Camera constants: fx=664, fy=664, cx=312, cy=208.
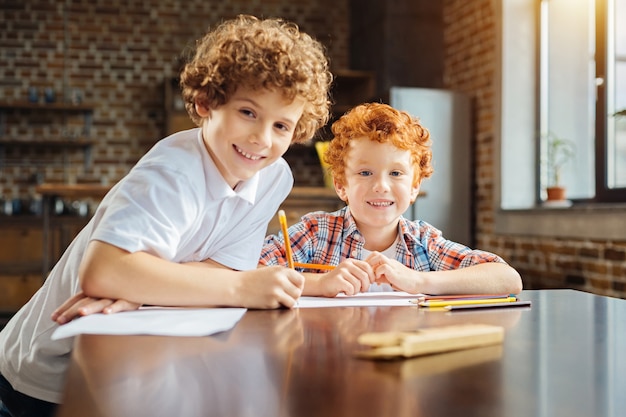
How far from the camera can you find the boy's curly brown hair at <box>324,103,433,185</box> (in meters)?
1.54

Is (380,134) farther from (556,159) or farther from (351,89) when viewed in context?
(351,89)

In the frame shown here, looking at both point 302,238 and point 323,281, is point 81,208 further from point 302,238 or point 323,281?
point 323,281

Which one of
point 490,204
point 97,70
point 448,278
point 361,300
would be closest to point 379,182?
point 448,278

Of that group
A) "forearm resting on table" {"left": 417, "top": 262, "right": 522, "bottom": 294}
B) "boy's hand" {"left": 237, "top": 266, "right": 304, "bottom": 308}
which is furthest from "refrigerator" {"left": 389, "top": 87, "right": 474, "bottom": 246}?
"boy's hand" {"left": 237, "top": 266, "right": 304, "bottom": 308}

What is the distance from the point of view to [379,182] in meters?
1.51

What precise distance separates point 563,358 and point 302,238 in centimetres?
99

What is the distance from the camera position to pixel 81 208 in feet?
18.0

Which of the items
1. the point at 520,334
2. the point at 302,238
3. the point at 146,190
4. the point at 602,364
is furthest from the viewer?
the point at 302,238

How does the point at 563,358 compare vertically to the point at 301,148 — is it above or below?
below

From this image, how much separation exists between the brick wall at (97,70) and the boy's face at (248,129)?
5.37 m

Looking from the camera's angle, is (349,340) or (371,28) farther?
(371,28)

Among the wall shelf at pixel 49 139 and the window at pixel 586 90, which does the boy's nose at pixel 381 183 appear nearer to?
the window at pixel 586 90

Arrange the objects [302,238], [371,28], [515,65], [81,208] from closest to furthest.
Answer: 1. [302,238]
2. [515,65]
3. [81,208]
4. [371,28]

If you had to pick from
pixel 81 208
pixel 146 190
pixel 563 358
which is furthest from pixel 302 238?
pixel 81 208
